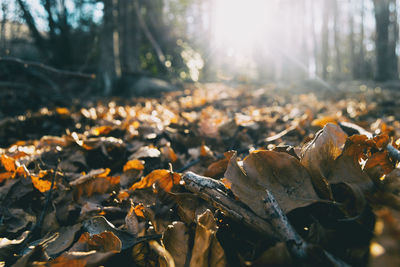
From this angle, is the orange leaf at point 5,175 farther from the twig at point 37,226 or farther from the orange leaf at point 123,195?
the orange leaf at point 123,195

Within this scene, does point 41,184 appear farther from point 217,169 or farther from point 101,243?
point 217,169

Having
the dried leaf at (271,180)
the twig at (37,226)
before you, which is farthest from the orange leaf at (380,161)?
the twig at (37,226)

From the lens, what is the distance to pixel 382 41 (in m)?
8.84

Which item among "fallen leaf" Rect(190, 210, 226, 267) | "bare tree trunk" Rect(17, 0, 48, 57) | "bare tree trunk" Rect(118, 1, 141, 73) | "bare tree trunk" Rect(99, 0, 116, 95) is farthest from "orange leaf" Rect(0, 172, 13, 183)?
"bare tree trunk" Rect(118, 1, 141, 73)

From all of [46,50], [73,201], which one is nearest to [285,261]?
[73,201]

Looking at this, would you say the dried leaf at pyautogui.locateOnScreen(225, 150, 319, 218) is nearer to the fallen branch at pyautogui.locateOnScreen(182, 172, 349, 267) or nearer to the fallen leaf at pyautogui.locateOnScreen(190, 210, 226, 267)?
the fallen branch at pyautogui.locateOnScreen(182, 172, 349, 267)

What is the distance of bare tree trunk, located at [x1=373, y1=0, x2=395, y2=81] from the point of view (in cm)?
898

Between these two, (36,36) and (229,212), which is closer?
(229,212)

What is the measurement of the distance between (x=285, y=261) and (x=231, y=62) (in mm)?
27646

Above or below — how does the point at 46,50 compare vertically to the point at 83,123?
above

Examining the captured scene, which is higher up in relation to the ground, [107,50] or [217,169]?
[107,50]

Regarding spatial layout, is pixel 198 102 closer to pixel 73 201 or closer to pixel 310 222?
pixel 73 201

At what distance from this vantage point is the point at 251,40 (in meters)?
19.3

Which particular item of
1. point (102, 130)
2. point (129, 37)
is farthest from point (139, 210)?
point (129, 37)
